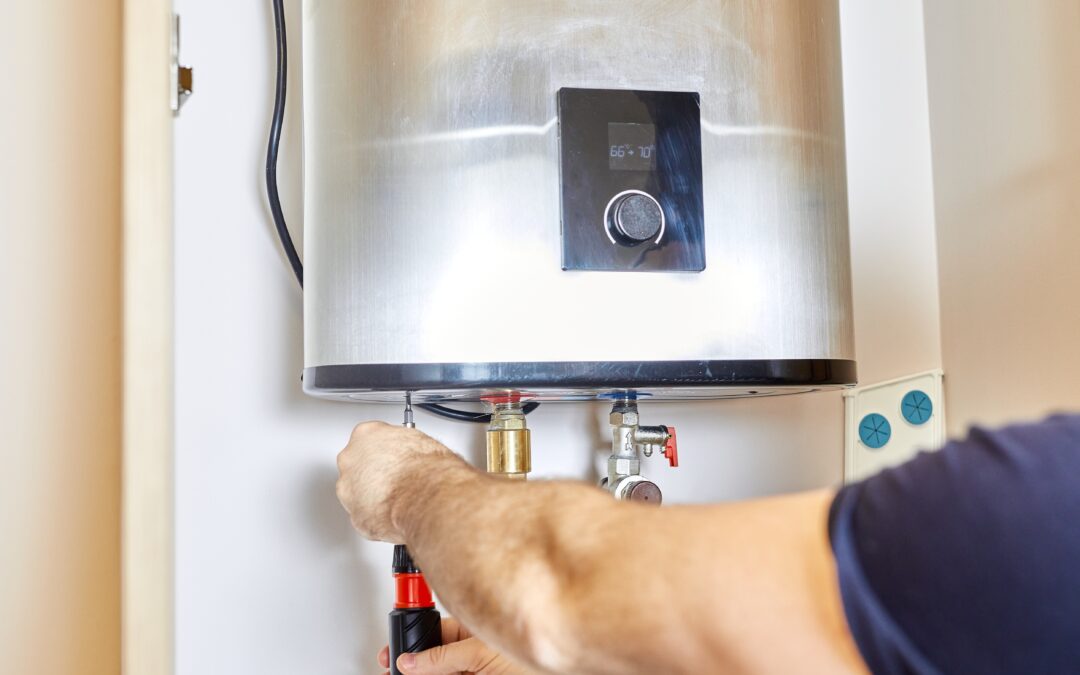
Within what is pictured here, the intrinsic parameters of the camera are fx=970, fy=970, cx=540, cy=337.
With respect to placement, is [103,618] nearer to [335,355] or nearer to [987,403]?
[335,355]

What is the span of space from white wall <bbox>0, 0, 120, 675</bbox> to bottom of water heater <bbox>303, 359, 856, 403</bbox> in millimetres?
301

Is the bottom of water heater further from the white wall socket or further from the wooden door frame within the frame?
the white wall socket

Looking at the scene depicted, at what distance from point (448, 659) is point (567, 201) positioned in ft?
1.35

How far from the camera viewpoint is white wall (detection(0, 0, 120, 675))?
95 centimetres

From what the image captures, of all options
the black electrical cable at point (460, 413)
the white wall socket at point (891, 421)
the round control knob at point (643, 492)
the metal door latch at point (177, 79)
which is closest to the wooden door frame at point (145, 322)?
the metal door latch at point (177, 79)

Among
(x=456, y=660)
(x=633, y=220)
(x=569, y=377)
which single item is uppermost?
(x=633, y=220)

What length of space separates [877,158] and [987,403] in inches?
12.8

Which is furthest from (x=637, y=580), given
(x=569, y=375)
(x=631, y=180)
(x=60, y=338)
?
(x=60, y=338)

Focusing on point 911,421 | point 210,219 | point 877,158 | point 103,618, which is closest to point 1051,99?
point 877,158

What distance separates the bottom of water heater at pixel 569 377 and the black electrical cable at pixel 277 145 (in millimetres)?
207

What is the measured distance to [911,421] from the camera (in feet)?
3.69

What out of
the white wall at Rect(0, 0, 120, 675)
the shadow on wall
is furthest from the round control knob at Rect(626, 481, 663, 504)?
the white wall at Rect(0, 0, 120, 675)

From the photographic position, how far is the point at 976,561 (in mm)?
393

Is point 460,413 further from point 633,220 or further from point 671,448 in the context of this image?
point 633,220
